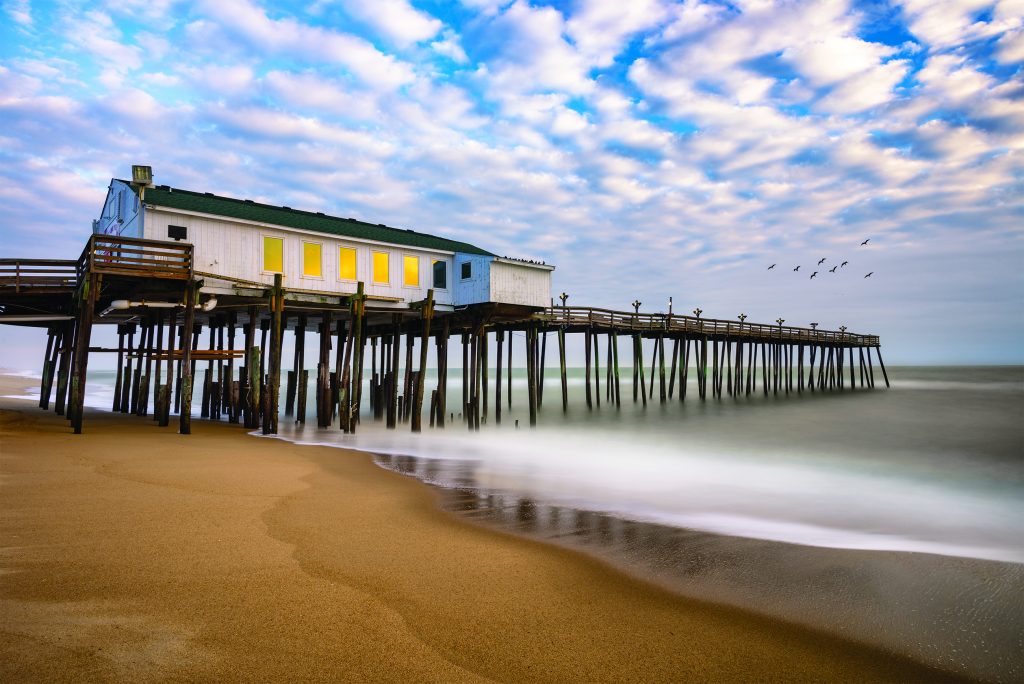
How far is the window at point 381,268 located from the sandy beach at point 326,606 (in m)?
13.4

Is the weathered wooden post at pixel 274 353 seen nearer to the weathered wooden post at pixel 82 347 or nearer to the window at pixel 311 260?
the window at pixel 311 260

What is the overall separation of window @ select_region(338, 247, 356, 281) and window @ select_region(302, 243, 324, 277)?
2.27 feet

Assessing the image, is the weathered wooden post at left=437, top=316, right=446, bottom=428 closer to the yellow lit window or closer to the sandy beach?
the yellow lit window

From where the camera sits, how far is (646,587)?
19.1 feet

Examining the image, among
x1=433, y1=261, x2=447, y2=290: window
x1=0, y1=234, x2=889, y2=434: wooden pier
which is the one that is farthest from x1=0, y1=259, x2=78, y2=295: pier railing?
x1=433, y1=261, x2=447, y2=290: window

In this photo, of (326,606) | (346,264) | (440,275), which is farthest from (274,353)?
(326,606)

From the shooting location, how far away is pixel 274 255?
18.6 meters

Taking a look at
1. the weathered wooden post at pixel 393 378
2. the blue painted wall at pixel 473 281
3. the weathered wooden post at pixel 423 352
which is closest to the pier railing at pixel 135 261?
the weathered wooden post at pixel 423 352

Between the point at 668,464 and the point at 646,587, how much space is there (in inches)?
443

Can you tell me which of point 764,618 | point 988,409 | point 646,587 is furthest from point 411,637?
point 988,409

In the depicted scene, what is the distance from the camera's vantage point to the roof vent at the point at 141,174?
16.2 m

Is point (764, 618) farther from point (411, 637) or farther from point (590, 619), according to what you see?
point (411, 637)

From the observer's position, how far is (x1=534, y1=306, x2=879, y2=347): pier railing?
90.1 feet

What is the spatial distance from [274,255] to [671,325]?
22702 mm
